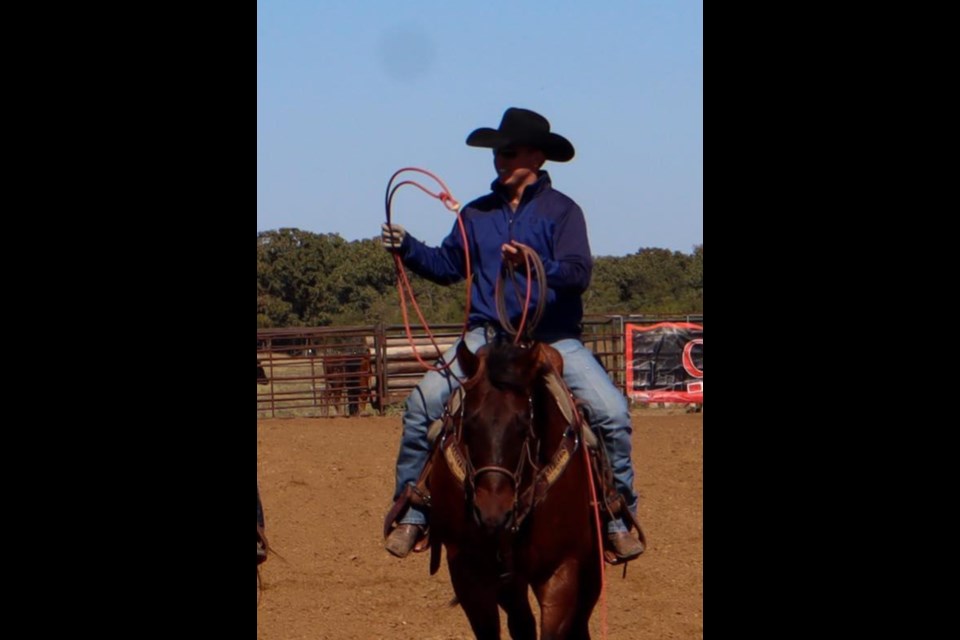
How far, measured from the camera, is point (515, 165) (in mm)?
6512

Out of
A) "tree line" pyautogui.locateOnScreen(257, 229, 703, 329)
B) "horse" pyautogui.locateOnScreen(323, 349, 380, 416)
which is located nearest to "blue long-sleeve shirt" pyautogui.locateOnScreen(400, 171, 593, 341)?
"horse" pyautogui.locateOnScreen(323, 349, 380, 416)

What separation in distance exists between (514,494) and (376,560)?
212 inches

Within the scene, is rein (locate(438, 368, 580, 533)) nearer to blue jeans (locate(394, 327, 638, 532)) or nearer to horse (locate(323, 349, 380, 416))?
blue jeans (locate(394, 327, 638, 532))

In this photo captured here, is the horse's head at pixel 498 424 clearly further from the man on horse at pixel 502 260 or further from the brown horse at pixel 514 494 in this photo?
the man on horse at pixel 502 260

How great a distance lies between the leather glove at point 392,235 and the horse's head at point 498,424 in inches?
24.1

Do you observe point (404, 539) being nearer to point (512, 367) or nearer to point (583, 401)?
point (583, 401)

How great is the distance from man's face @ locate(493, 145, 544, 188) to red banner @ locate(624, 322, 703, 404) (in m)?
17.0

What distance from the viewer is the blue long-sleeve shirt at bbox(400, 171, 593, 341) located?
20.8ft

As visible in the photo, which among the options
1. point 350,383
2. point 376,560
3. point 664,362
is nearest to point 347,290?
point 350,383

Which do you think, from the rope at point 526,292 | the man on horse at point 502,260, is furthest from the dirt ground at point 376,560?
the rope at point 526,292

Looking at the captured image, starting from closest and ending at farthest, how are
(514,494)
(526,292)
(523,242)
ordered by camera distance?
1. (514,494)
2. (526,292)
3. (523,242)
